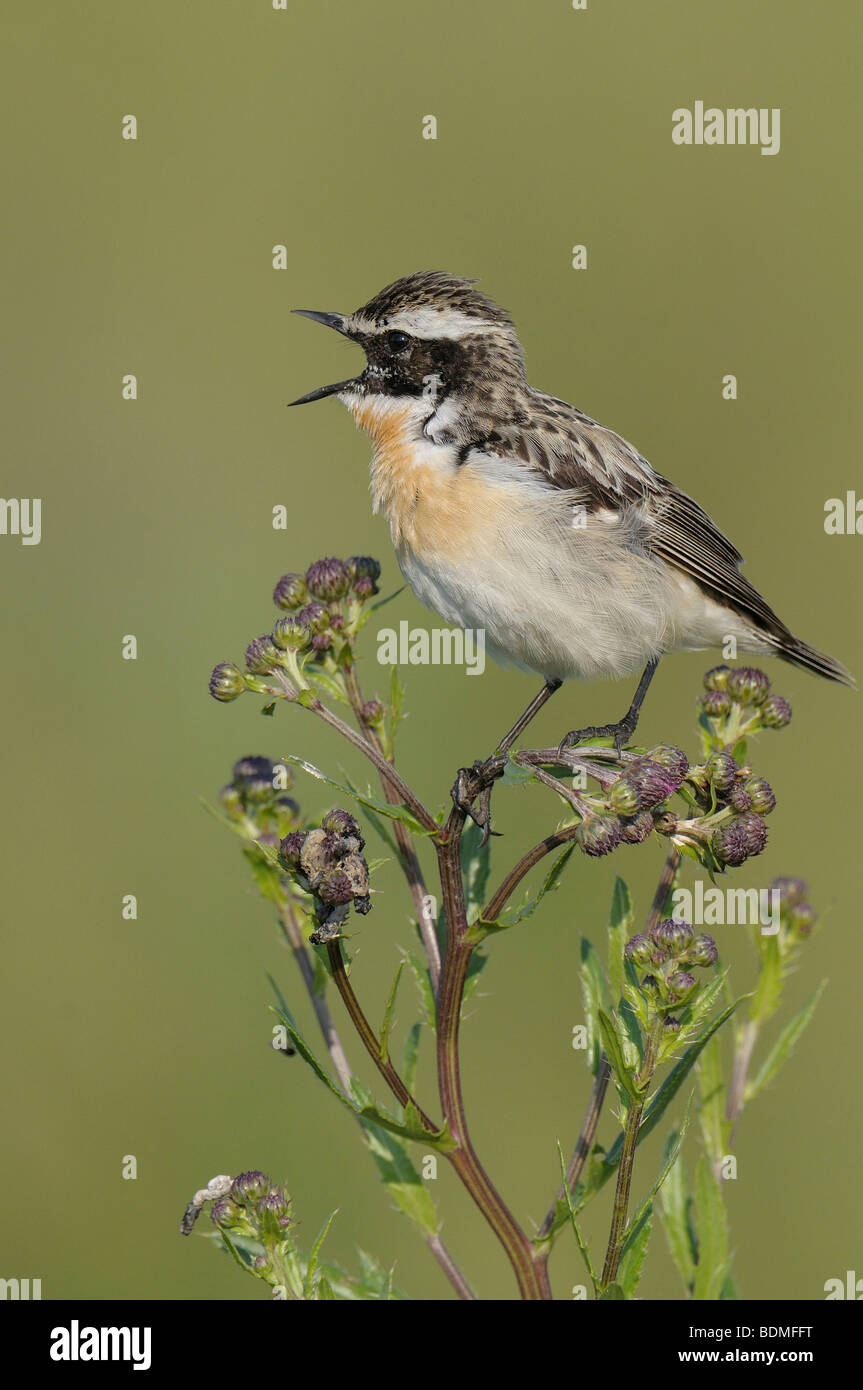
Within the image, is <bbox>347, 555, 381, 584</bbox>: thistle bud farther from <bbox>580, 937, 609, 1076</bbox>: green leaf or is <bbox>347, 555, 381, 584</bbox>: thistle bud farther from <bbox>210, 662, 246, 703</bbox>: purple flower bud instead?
<bbox>580, 937, 609, 1076</bbox>: green leaf

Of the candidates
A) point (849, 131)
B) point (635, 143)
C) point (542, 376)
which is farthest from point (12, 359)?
point (849, 131)

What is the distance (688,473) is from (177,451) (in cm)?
346

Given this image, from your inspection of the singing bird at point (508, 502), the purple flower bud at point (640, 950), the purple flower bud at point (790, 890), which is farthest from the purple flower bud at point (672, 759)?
the singing bird at point (508, 502)

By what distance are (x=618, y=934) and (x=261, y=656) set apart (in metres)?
1.09

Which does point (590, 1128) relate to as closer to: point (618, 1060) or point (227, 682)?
point (618, 1060)

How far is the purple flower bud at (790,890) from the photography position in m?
3.37

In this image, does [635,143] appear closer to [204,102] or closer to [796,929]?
[204,102]

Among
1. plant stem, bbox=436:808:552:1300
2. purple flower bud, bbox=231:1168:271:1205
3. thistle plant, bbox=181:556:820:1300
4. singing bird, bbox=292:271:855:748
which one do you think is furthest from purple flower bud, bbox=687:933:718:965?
singing bird, bbox=292:271:855:748

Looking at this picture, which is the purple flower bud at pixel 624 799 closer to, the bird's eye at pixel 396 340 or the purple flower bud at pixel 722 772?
the purple flower bud at pixel 722 772

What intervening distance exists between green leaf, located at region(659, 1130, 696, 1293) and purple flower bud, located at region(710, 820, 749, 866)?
0.77 m

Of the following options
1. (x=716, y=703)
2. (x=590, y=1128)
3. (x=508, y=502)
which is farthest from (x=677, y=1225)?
(x=508, y=502)

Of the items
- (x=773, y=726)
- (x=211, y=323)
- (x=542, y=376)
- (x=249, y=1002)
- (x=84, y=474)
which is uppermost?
(x=211, y=323)

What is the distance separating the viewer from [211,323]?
30.3ft

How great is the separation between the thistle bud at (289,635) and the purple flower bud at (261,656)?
0.02 meters
